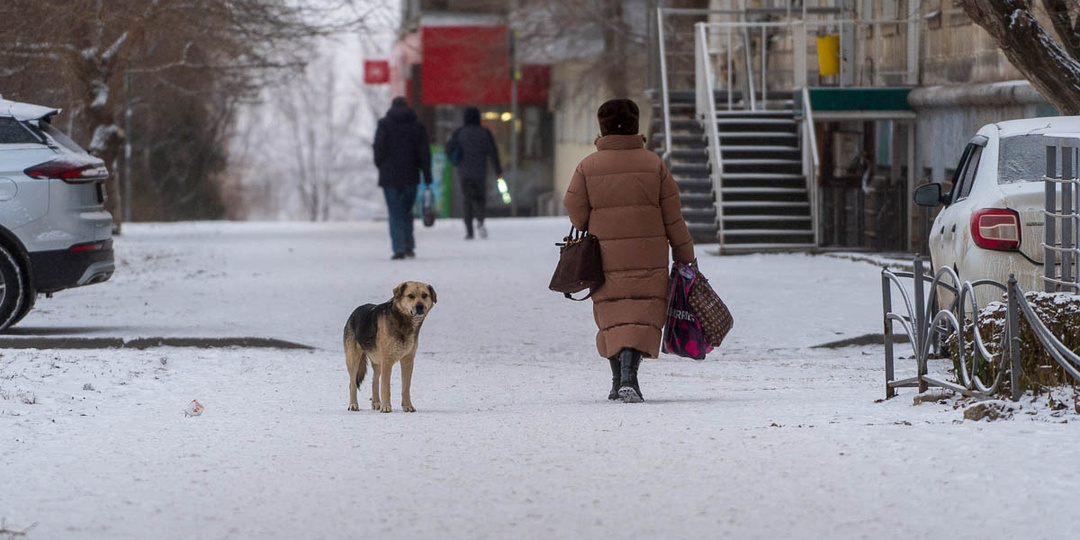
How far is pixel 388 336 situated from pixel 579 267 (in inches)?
42.1

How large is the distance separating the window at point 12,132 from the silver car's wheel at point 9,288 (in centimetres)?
79

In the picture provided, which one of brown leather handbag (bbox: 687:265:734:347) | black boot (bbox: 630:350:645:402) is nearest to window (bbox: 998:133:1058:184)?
brown leather handbag (bbox: 687:265:734:347)

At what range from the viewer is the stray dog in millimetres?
8664

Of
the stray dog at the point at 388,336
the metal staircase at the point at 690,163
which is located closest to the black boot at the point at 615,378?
the stray dog at the point at 388,336

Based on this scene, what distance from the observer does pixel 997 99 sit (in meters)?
19.0

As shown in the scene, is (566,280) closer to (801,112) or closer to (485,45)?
(801,112)

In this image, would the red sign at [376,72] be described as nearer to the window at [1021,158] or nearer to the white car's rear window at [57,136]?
the white car's rear window at [57,136]

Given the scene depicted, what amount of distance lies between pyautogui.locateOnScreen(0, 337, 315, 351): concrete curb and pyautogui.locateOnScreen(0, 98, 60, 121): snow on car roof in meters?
1.70

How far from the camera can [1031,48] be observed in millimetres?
12484

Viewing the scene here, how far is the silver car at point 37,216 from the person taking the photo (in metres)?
12.5

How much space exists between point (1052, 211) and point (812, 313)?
229 inches

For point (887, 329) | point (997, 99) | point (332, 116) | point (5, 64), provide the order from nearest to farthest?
point (887, 329)
point (5, 64)
point (997, 99)
point (332, 116)

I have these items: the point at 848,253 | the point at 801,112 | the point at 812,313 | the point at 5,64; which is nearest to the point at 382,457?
the point at 812,313

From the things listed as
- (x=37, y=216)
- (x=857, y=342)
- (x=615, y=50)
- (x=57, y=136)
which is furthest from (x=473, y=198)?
(x=615, y=50)
